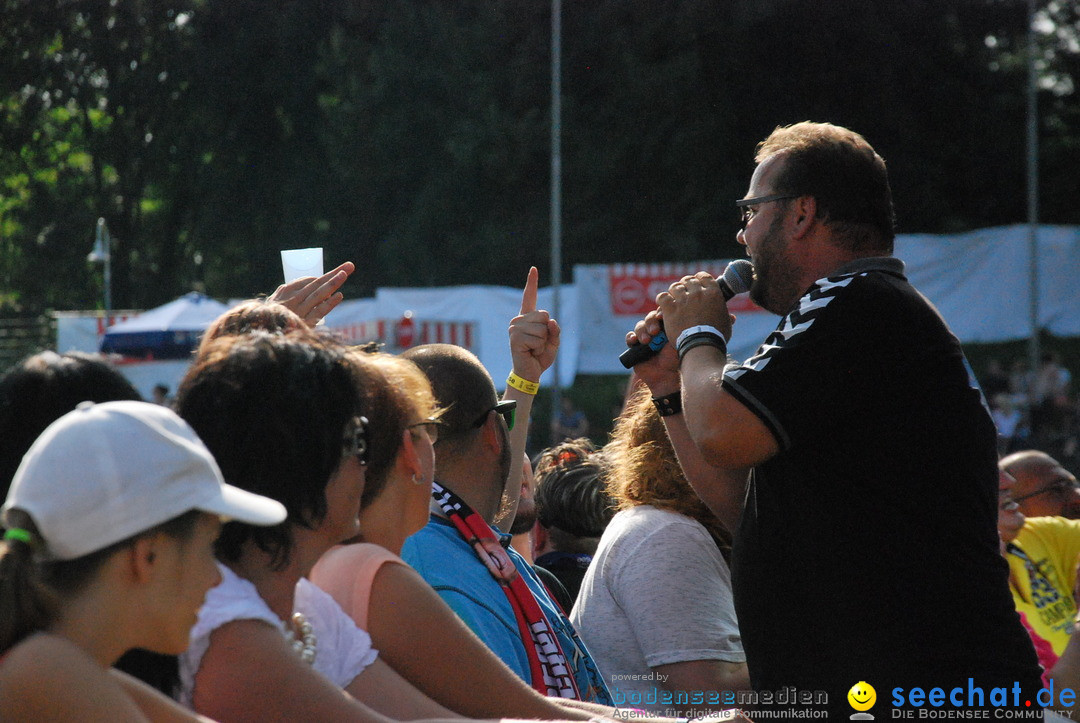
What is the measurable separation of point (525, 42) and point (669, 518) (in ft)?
91.4

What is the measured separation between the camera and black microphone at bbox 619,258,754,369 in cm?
281

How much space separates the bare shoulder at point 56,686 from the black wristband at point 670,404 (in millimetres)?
1581

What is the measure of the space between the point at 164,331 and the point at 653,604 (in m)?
15.6

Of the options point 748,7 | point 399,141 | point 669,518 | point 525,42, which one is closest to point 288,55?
point 399,141

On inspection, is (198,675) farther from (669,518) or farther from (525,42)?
(525,42)

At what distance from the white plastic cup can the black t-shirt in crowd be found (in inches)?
55.8

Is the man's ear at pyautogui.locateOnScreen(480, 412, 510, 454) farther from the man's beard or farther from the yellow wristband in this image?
the man's beard

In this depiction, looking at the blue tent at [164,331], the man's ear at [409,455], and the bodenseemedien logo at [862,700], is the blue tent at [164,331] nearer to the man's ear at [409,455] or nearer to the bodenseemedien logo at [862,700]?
the man's ear at [409,455]

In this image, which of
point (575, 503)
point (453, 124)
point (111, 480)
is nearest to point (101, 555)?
point (111, 480)

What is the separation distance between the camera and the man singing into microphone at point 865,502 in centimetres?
221

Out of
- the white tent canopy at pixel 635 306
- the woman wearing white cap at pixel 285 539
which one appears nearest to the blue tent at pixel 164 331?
the white tent canopy at pixel 635 306

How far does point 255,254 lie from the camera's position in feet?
116

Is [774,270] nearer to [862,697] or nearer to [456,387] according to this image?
[456,387]

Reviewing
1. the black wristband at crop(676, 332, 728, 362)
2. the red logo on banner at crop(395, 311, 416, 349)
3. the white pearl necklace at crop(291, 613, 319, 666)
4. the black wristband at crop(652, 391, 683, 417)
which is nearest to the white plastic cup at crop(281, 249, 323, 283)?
the black wristband at crop(652, 391, 683, 417)
